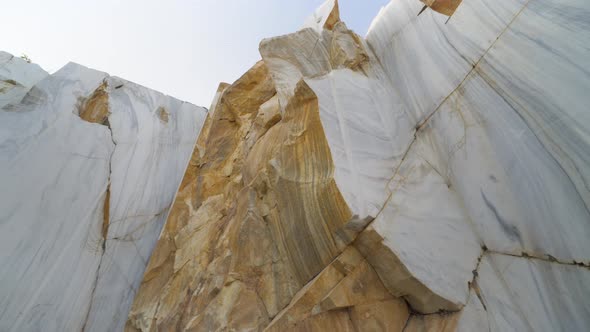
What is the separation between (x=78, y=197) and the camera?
14.2 ft

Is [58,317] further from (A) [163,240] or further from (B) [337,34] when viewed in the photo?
(B) [337,34]

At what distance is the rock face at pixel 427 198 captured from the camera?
174 centimetres

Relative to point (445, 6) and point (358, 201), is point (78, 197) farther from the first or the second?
point (445, 6)

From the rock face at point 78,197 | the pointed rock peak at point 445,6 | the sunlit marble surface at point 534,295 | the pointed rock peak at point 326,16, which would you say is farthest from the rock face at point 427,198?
the pointed rock peak at point 326,16

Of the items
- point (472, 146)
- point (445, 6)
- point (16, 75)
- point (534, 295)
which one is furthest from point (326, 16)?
point (16, 75)

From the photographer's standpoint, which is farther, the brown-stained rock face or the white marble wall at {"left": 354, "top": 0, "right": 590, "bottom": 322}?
the brown-stained rock face

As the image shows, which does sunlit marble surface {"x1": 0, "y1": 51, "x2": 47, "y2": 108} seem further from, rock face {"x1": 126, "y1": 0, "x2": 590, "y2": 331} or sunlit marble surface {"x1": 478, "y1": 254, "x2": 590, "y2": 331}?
sunlit marble surface {"x1": 478, "y1": 254, "x2": 590, "y2": 331}

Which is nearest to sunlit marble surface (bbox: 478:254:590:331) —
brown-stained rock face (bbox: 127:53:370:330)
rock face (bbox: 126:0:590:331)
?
rock face (bbox: 126:0:590:331)

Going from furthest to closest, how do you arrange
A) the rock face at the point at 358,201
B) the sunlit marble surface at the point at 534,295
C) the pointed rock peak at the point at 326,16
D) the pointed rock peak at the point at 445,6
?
the pointed rock peak at the point at 326,16, the pointed rock peak at the point at 445,6, the rock face at the point at 358,201, the sunlit marble surface at the point at 534,295

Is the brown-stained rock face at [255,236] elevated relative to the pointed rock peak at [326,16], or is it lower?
lower

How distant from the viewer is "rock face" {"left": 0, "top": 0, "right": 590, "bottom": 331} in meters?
1.81

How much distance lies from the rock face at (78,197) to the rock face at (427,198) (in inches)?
45.1

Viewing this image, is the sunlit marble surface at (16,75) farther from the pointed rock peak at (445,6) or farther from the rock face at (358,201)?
the pointed rock peak at (445,6)

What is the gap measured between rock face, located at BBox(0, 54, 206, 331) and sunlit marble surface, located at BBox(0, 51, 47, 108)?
0.31 feet
